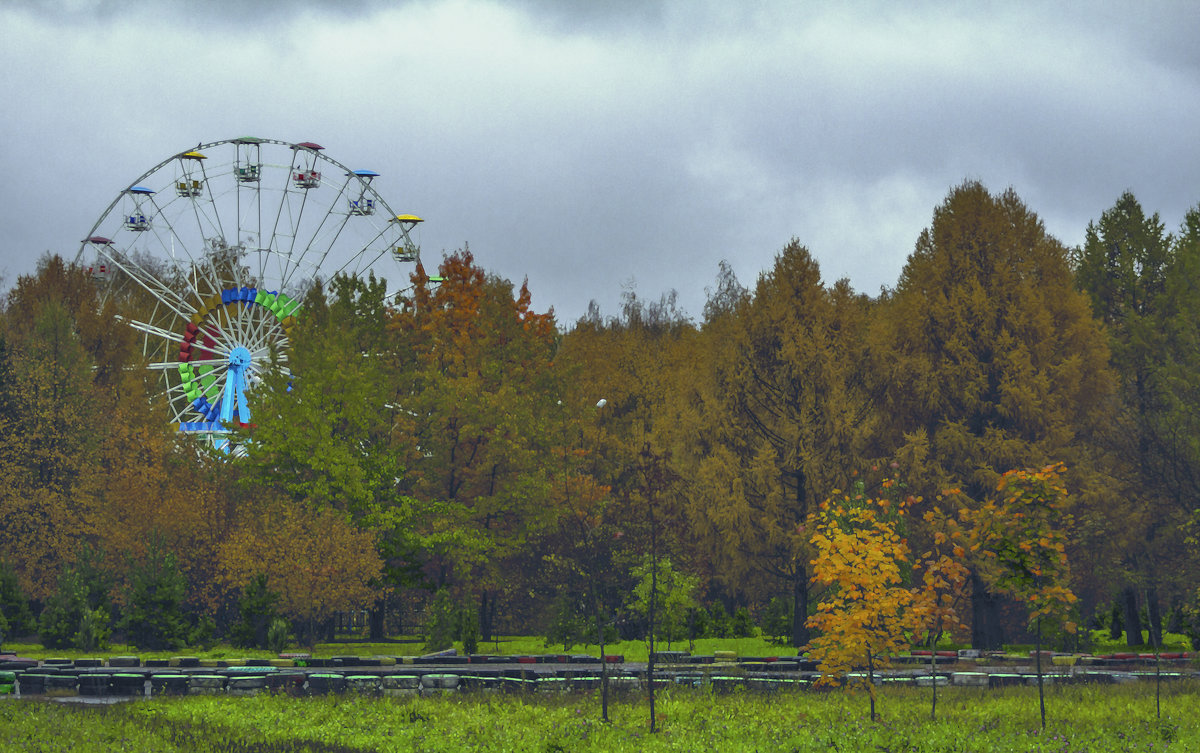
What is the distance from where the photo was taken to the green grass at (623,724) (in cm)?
1575

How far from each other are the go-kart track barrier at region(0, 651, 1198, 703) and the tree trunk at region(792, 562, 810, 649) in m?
5.68

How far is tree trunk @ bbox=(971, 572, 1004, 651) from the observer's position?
34.3 metres

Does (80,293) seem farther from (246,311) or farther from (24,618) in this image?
(24,618)

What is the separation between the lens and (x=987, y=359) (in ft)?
119

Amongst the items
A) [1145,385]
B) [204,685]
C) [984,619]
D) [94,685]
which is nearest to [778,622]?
[984,619]

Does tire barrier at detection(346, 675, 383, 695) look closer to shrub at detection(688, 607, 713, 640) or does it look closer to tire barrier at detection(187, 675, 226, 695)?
tire barrier at detection(187, 675, 226, 695)

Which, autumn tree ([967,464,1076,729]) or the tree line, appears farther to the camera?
the tree line

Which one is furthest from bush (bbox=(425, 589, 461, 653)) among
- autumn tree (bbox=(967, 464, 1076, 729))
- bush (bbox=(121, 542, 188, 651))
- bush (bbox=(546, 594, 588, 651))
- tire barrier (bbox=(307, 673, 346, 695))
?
autumn tree (bbox=(967, 464, 1076, 729))

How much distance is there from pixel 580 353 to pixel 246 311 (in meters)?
18.5

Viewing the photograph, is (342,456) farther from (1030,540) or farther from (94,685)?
(1030,540)

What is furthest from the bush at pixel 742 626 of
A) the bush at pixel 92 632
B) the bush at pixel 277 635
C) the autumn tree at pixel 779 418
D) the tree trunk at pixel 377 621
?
the bush at pixel 92 632

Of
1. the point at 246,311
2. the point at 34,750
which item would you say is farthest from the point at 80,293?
the point at 34,750

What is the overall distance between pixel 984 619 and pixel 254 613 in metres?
21.3

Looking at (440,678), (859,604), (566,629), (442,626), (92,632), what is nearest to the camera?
(859,604)
